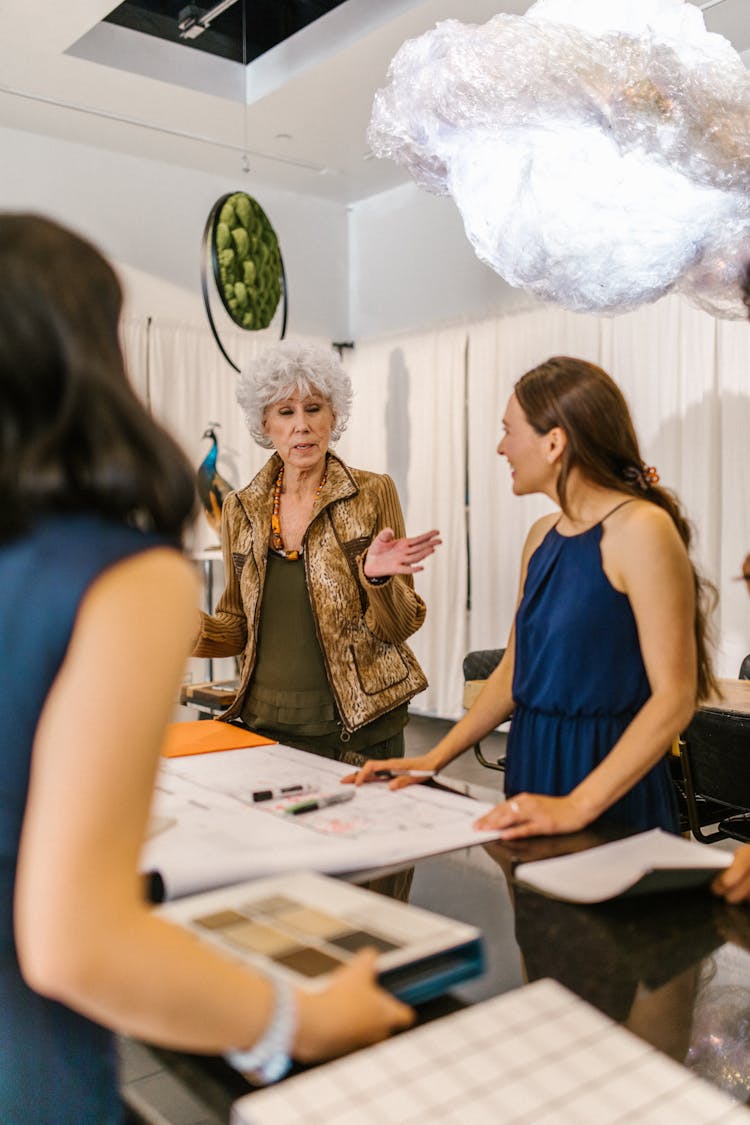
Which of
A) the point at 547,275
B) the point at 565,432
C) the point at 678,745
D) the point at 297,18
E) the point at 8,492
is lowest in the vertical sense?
the point at 678,745

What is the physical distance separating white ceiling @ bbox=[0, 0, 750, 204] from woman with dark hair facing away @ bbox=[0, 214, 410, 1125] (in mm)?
4880

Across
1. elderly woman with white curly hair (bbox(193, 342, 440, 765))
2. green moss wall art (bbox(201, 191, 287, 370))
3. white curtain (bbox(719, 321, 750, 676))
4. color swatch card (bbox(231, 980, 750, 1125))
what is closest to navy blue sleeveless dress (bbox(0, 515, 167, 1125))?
color swatch card (bbox(231, 980, 750, 1125))

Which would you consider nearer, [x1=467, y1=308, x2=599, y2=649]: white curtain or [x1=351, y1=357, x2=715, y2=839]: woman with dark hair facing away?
[x1=351, y1=357, x2=715, y2=839]: woman with dark hair facing away

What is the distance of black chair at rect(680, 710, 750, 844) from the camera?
122 inches

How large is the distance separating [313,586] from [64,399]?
6.01ft

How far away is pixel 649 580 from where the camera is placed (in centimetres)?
169

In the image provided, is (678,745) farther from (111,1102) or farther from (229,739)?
(111,1102)

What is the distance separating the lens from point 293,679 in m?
2.48

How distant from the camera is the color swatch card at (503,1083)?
2.49 ft

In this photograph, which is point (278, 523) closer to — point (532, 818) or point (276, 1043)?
point (532, 818)

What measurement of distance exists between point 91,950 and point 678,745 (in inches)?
116

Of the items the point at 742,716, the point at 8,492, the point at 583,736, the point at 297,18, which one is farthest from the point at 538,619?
the point at 297,18

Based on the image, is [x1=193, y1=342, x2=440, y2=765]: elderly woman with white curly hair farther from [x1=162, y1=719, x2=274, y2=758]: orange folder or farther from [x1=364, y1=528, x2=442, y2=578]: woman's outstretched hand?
[x1=162, y1=719, x2=274, y2=758]: orange folder

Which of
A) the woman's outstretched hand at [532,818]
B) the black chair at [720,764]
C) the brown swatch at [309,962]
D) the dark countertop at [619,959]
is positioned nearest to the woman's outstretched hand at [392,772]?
the woman's outstretched hand at [532,818]
